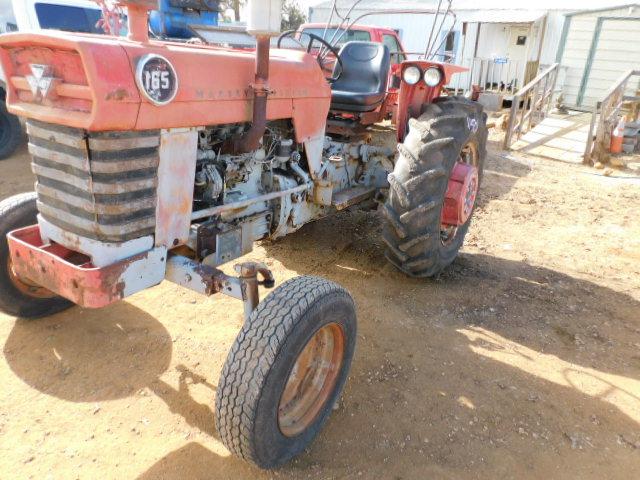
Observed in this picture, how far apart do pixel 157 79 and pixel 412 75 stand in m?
2.17

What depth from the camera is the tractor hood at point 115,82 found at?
6.10 feet

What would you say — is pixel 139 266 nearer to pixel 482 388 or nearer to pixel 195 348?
pixel 195 348

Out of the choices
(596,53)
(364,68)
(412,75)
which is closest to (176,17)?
(364,68)

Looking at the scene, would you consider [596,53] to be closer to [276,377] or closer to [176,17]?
[176,17]

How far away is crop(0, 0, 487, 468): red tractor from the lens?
1.96 m

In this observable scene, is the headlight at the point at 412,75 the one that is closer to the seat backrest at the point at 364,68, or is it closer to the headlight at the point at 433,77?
the headlight at the point at 433,77

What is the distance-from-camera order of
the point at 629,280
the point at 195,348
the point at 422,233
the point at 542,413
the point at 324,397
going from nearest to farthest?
1. the point at 324,397
2. the point at 542,413
3. the point at 195,348
4. the point at 422,233
5. the point at 629,280

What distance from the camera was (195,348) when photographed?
117 inches

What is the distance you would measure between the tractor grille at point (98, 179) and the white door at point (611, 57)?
1238 centimetres

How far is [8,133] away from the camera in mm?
7227

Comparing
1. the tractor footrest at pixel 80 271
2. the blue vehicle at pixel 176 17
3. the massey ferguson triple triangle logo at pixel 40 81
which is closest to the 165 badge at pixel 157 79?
the massey ferguson triple triangle logo at pixel 40 81


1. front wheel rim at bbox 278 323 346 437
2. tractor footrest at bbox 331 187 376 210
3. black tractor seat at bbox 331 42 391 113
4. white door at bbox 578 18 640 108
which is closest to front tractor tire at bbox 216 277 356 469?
front wheel rim at bbox 278 323 346 437

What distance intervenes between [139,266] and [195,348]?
3.04 ft

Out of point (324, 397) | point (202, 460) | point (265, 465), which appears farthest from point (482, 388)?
point (202, 460)
